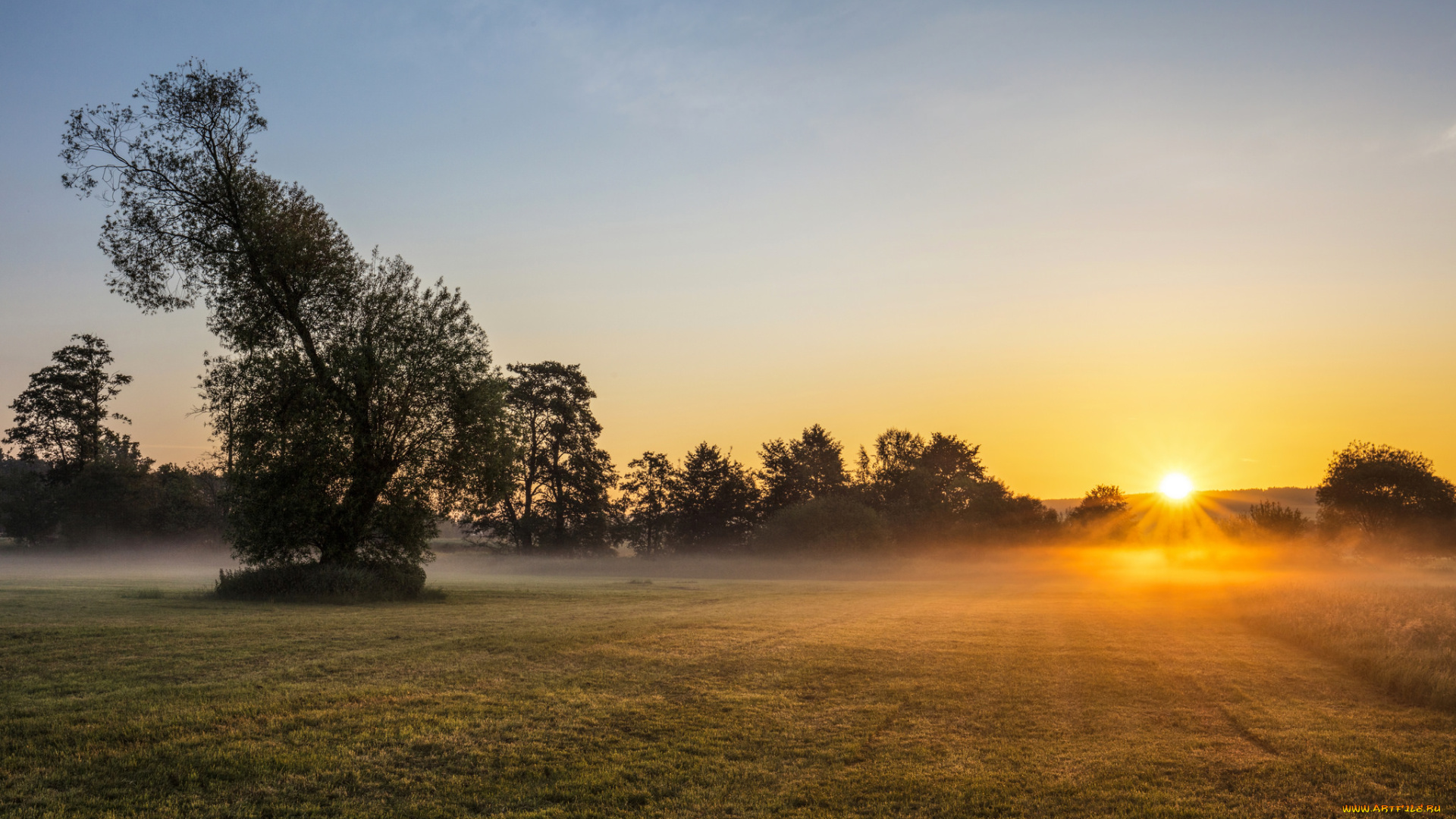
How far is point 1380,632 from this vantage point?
15.1 m

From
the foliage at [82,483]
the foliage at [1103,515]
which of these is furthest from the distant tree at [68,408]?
the foliage at [1103,515]

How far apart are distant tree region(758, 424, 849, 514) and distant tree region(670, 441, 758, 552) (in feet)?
6.79

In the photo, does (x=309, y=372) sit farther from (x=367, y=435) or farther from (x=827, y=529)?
(x=827, y=529)

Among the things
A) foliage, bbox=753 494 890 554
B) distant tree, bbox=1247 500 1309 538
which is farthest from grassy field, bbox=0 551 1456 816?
distant tree, bbox=1247 500 1309 538

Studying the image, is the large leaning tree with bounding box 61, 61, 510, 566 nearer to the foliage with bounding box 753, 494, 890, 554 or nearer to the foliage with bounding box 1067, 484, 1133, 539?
the foliage with bounding box 753, 494, 890, 554

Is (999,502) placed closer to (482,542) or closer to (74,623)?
(482,542)

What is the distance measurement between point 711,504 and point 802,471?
428 inches

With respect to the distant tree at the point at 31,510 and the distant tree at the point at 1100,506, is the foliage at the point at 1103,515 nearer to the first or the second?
the distant tree at the point at 1100,506

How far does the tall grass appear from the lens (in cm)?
1138

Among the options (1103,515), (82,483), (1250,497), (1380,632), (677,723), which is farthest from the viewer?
(1250,497)

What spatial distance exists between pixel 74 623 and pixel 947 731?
15.6 m

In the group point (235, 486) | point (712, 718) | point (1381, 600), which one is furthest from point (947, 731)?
point (235, 486)

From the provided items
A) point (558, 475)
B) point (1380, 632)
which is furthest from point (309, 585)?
point (558, 475)

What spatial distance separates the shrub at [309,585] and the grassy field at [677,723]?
546cm
